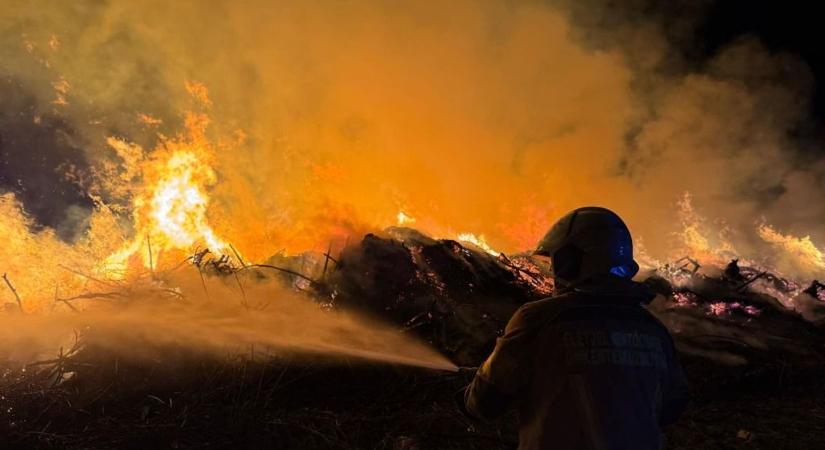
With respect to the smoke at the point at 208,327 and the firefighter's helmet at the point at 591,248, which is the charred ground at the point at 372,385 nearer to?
the smoke at the point at 208,327

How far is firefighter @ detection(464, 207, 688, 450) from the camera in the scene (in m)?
2.29

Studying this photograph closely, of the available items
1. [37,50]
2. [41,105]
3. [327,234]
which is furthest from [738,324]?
[41,105]

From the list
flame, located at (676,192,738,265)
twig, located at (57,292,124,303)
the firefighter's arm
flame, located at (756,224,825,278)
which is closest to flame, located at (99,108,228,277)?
twig, located at (57,292,124,303)

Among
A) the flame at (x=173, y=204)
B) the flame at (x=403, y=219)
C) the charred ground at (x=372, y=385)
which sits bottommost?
the charred ground at (x=372, y=385)

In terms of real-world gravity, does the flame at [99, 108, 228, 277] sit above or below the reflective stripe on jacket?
above

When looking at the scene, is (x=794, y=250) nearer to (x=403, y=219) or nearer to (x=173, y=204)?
(x=403, y=219)

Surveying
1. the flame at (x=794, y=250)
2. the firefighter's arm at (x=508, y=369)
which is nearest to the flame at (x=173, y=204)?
the firefighter's arm at (x=508, y=369)

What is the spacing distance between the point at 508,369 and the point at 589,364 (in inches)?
16.6

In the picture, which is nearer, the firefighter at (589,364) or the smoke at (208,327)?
the firefighter at (589,364)

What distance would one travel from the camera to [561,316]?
246 cm

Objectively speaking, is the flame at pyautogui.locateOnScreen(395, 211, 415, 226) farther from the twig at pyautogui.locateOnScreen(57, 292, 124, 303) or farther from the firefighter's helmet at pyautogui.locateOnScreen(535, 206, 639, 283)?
the firefighter's helmet at pyautogui.locateOnScreen(535, 206, 639, 283)

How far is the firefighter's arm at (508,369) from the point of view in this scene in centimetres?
252

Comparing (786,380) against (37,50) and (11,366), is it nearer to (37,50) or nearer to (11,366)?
(11,366)

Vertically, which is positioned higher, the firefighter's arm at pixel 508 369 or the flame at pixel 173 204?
the flame at pixel 173 204
